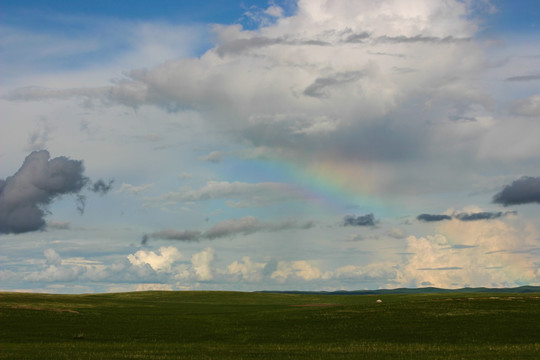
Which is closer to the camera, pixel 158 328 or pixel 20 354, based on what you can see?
pixel 20 354

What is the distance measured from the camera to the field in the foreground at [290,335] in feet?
152

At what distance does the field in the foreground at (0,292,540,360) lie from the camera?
152 feet

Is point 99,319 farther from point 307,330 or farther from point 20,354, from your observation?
point 20,354

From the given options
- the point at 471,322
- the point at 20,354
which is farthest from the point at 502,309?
the point at 20,354

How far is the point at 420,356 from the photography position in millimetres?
44031

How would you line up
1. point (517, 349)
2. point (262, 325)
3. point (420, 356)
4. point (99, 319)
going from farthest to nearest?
point (99, 319) < point (262, 325) < point (517, 349) < point (420, 356)

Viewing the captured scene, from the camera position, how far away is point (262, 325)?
77812mm

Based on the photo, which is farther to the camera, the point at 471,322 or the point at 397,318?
the point at 397,318

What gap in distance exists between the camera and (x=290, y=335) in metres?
65.9

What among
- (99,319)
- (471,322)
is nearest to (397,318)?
(471,322)

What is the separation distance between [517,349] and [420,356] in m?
10.9

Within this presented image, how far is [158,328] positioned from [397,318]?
33770mm

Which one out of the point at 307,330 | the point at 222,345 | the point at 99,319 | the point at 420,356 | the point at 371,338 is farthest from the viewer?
the point at 99,319

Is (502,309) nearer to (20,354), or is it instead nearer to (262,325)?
(262,325)
